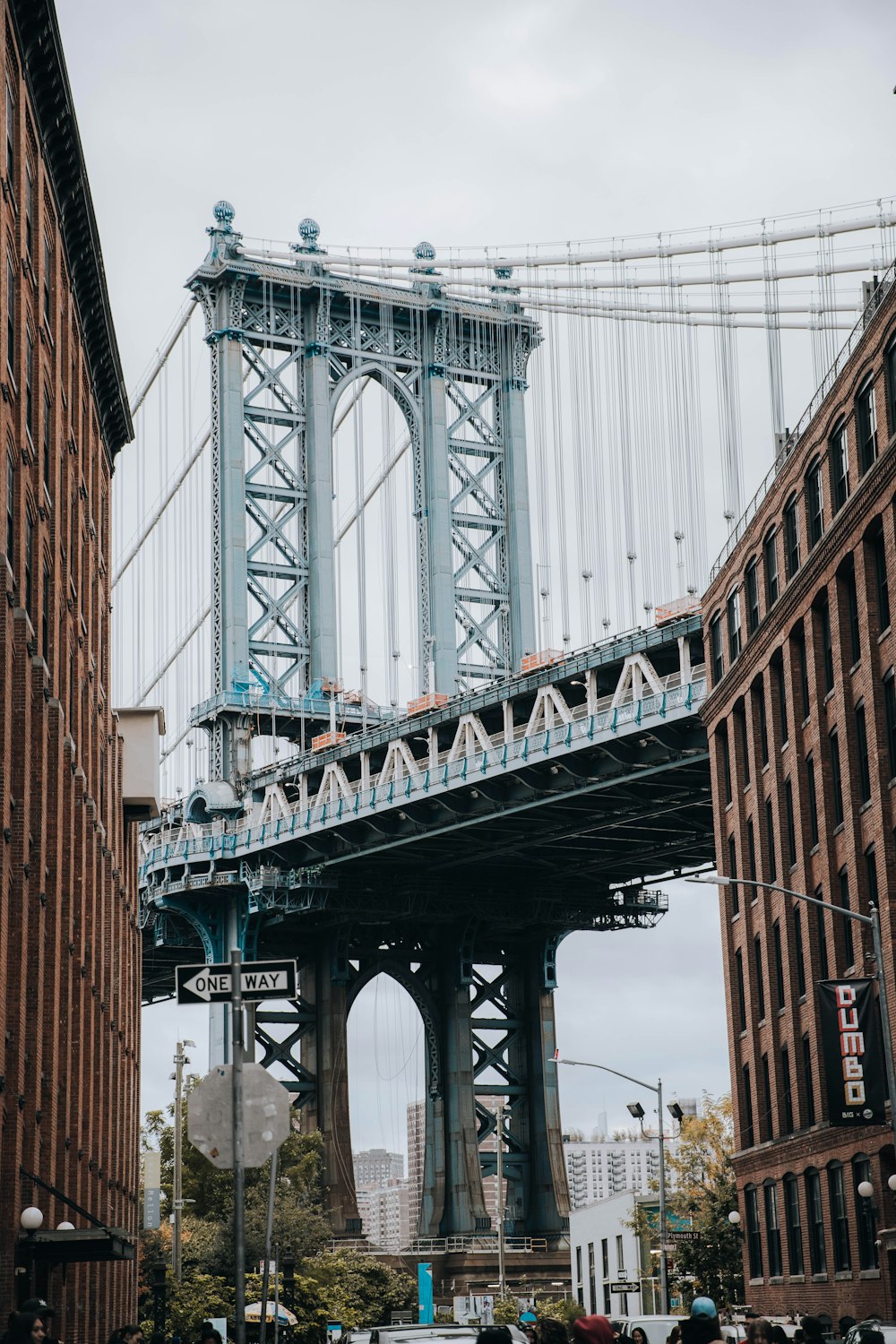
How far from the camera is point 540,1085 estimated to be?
114 metres

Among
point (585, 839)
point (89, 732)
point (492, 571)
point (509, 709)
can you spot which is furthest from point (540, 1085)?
point (89, 732)

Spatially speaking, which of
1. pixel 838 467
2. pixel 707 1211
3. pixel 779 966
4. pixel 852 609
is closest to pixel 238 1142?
pixel 852 609

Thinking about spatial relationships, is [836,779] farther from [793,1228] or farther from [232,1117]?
[232,1117]

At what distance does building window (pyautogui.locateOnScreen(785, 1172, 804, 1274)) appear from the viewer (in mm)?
48875

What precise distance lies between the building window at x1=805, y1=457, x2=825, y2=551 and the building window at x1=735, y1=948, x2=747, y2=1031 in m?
13.2

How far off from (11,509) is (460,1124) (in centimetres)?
7533

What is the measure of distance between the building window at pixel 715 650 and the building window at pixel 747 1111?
11.4 m

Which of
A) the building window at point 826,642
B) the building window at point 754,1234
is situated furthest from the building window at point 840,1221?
the building window at point 826,642

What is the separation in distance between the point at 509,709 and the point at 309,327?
32.9 m

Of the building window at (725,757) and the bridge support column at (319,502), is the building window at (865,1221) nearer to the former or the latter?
the building window at (725,757)

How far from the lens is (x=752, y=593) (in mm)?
56031

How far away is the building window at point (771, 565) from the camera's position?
52.6 meters

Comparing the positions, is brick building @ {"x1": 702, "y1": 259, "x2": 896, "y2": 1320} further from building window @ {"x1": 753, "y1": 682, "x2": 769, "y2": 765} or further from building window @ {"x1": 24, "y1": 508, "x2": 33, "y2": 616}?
building window @ {"x1": 24, "y1": 508, "x2": 33, "y2": 616}

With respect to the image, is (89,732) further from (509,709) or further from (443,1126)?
(443,1126)
